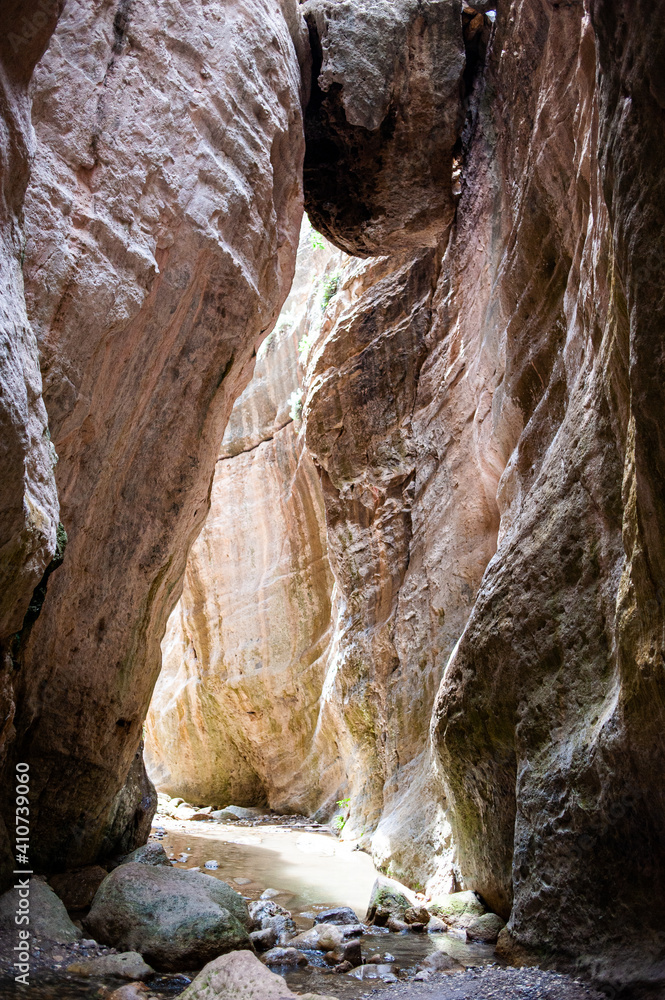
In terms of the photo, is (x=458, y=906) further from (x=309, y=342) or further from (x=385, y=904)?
(x=309, y=342)

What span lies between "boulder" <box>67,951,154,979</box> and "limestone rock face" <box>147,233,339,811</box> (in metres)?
10.5

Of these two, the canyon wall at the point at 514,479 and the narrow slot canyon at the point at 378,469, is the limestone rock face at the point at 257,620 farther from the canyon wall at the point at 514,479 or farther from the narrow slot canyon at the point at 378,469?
the narrow slot canyon at the point at 378,469

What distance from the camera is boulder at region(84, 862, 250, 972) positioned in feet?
14.1

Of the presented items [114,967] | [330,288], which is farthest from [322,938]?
[330,288]

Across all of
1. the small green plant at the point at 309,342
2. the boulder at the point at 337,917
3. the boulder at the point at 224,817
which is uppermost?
the small green plant at the point at 309,342

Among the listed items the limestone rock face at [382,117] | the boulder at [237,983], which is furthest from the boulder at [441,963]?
the limestone rock face at [382,117]

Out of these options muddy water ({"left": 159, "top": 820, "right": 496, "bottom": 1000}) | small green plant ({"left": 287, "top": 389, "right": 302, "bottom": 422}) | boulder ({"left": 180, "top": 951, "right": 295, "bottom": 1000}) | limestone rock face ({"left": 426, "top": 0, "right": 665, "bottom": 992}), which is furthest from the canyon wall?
small green plant ({"left": 287, "top": 389, "right": 302, "bottom": 422})

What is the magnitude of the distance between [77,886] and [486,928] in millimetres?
3129

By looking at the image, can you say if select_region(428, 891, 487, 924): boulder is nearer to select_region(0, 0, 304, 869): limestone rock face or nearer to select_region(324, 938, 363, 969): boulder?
select_region(324, 938, 363, 969): boulder

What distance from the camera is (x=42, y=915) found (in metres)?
4.44

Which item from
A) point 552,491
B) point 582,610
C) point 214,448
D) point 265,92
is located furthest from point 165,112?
point 582,610

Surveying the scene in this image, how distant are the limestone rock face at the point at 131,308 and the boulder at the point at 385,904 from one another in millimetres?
2432

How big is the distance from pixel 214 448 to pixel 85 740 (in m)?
2.82

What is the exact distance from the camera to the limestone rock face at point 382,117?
26.3 feet
